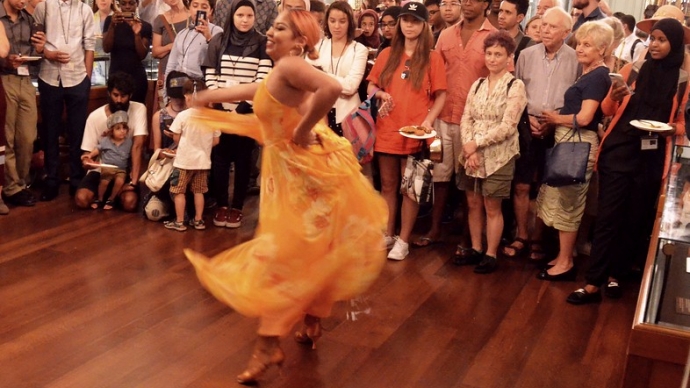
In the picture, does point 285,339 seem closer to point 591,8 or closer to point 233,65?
point 233,65

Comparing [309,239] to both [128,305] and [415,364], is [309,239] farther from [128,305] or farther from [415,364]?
[128,305]

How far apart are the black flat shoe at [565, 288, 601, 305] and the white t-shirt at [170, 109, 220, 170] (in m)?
2.61

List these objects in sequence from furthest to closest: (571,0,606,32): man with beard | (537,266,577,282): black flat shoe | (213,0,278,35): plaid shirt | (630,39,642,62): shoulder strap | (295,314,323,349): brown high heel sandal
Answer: (630,39,642,62): shoulder strap → (571,0,606,32): man with beard → (213,0,278,35): plaid shirt → (537,266,577,282): black flat shoe → (295,314,323,349): brown high heel sandal

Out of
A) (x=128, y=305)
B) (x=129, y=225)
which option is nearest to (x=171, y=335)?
(x=128, y=305)

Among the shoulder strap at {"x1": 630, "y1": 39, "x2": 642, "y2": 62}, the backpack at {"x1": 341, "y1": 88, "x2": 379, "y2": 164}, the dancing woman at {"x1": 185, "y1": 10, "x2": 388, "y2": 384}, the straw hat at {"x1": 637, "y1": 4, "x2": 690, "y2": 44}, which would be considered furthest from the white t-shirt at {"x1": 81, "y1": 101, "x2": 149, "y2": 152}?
the shoulder strap at {"x1": 630, "y1": 39, "x2": 642, "y2": 62}

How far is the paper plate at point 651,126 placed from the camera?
3924 millimetres

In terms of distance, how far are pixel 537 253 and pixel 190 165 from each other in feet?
7.98

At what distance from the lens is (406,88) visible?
498cm

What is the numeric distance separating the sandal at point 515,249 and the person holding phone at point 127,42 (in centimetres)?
324

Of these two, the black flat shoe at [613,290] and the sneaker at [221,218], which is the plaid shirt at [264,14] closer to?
the sneaker at [221,218]

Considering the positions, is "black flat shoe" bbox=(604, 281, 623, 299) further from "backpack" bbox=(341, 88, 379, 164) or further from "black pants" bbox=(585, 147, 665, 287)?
"backpack" bbox=(341, 88, 379, 164)

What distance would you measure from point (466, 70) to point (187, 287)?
223 cm

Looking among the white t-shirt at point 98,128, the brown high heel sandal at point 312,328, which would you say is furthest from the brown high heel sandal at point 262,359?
the white t-shirt at point 98,128

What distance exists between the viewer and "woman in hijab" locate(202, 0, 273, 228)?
5.51m
